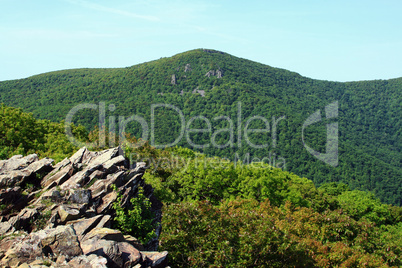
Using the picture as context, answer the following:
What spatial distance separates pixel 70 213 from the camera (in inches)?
673

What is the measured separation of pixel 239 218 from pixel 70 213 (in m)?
10.6

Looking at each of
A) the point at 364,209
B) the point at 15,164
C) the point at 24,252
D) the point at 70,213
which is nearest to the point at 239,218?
the point at 70,213

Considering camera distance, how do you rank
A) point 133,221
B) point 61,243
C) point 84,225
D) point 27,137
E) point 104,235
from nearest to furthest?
point 61,243, point 104,235, point 84,225, point 133,221, point 27,137

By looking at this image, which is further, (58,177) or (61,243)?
(58,177)

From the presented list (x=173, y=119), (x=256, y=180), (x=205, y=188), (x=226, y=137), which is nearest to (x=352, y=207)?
(x=256, y=180)

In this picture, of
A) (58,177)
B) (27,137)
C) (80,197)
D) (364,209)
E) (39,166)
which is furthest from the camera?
(364,209)

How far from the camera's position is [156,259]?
51.0ft

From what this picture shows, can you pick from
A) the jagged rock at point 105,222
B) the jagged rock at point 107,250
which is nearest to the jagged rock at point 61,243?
the jagged rock at point 107,250

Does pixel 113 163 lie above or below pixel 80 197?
above

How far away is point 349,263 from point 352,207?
3347 centimetres

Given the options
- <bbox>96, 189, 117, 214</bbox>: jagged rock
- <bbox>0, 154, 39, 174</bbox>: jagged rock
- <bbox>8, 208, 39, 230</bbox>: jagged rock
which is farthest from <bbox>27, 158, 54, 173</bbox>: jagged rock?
<bbox>96, 189, 117, 214</bbox>: jagged rock

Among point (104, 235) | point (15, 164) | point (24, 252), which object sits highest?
point (15, 164)

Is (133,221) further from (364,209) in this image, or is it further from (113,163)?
(364,209)

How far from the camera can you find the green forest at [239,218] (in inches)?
805
